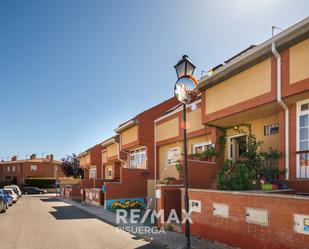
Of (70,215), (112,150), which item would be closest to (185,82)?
(70,215)

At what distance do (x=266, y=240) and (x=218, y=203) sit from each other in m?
1.86

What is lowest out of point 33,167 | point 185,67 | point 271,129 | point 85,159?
point 33,167

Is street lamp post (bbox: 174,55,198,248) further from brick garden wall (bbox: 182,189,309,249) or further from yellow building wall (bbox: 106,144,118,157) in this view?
yellow building wall (bbox: 106,144,118,157)

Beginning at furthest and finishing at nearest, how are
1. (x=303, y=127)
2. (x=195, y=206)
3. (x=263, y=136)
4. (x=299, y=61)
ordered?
(x=263, y=136) → (x=195, y=206) → (x=303, y=127) → (x=299, y=61)

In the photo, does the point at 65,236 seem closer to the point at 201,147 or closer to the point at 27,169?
the point at 201,147

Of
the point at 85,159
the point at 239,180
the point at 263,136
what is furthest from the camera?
the point at 85,159

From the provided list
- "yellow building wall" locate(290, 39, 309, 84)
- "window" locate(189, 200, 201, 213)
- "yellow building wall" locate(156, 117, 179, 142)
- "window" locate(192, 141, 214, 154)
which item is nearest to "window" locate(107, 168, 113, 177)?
"yellow building wall" locate(156, 117, 179, 142)

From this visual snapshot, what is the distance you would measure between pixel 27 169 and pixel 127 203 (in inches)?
2002

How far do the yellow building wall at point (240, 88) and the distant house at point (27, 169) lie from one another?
58582 millimetres

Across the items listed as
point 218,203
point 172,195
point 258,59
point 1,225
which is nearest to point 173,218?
point 172,195

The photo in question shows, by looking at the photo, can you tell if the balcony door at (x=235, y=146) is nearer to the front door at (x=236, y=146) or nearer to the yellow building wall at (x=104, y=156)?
the front door at (x=236, y=146)

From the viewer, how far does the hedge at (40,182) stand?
53281mm

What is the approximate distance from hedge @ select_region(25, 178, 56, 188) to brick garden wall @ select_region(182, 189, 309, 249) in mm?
50143

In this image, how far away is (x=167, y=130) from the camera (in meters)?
18.2
